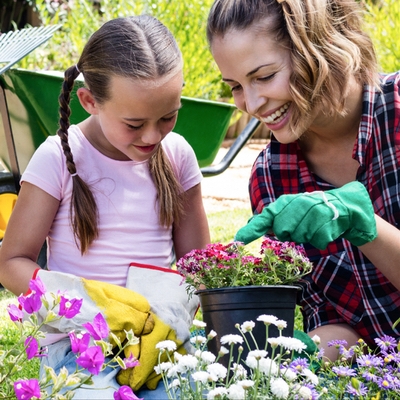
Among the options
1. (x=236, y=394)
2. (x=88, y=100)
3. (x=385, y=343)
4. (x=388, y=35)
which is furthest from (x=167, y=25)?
(x=236, y=394)

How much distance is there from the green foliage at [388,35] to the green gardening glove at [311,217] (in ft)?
17.1

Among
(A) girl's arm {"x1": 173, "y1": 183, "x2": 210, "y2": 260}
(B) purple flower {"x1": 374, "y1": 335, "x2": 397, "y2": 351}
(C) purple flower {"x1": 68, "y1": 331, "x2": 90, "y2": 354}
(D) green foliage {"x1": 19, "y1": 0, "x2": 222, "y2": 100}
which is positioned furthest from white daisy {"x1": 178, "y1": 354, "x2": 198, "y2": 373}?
(D) green foliage {"x1": 19, "y1": 0, "x2": 222, "y2": 100}

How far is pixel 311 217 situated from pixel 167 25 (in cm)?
491

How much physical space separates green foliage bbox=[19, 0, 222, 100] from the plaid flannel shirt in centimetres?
423

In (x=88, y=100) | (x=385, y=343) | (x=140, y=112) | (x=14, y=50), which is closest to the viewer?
(x=385, y=343)

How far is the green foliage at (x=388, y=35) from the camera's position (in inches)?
252

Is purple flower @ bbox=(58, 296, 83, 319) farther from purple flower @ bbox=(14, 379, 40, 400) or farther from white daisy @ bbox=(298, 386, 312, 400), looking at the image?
white daisy @ bbox=(298, 386, 312, 400)

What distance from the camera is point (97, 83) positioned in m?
1.76

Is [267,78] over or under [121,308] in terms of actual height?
over

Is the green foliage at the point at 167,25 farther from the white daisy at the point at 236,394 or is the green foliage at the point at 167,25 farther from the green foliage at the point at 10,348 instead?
the white daisy at the point at 236,394

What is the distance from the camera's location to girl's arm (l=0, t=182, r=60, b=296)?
171 centimetres

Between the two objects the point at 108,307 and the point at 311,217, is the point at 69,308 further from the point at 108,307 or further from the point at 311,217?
the point at 311,217

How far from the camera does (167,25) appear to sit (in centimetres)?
595

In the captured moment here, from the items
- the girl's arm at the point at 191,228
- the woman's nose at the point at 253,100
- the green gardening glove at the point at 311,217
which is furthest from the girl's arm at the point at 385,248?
the girl's arm at the point at 191,228
